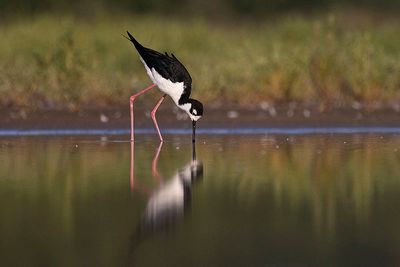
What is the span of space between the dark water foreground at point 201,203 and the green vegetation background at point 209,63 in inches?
115

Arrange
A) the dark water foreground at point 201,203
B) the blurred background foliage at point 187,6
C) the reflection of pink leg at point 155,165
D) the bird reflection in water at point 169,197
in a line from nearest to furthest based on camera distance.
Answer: the dark water foreground at point 201,203, the bird reflection in water at point 169,197, the reflection of pink leg at point 155,165, the blurred background foliage at point 187,6

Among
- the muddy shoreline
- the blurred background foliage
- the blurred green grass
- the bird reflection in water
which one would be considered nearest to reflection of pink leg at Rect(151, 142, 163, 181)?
the bird reflection in water

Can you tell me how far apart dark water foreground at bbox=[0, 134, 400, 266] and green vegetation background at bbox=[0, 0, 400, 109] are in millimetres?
2918

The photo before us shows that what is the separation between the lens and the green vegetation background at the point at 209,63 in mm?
15148

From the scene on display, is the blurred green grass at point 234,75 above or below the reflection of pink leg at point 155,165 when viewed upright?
above

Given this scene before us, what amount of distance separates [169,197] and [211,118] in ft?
19.3

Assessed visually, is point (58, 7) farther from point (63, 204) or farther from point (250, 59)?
point (63, 204)

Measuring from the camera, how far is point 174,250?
21.3 feet

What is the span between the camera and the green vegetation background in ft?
49.7

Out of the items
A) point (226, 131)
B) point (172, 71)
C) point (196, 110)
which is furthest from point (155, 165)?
point (226, 131)

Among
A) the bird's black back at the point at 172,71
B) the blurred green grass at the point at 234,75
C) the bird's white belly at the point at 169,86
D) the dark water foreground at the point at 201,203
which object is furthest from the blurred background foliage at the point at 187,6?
the dark water foreground at the point at 201,203

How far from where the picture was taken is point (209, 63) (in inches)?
684

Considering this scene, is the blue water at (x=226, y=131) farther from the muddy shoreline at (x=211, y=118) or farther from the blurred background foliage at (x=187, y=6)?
the blurred background foliage at (x=187, y=6)

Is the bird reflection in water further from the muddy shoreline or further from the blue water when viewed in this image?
the muddy shoreline
